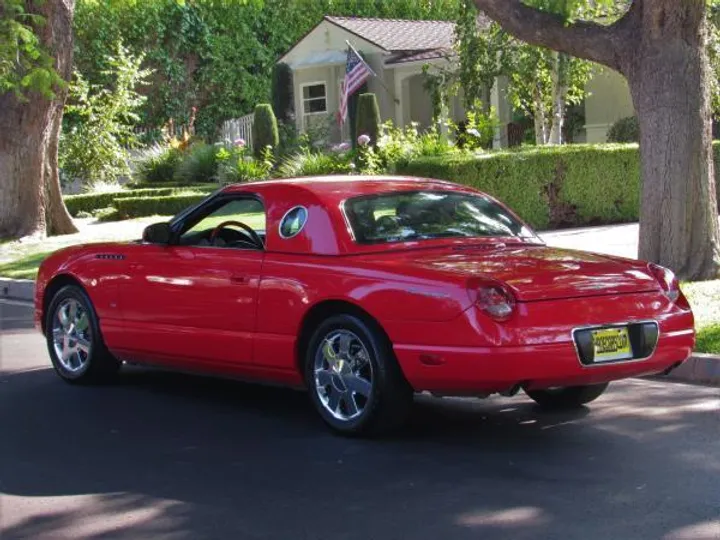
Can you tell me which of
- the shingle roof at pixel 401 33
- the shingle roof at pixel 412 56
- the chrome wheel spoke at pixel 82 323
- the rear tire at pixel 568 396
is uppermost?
the shingle roof at pixel 401 33

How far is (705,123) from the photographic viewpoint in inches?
469

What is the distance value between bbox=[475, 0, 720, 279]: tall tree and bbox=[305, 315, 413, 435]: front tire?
585cm

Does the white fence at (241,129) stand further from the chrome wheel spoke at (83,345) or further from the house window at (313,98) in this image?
the chrome wheel spoke at (83,345)

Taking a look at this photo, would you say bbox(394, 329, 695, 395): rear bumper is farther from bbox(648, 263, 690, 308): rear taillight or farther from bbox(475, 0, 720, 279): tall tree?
bbox(475, 0, 720, 279): tall tree

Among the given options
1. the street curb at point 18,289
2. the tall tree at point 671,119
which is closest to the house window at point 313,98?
the street curb at point 18,289

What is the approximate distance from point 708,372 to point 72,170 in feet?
81.4

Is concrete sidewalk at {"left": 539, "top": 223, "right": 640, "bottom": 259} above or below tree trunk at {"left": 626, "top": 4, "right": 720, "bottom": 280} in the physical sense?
below

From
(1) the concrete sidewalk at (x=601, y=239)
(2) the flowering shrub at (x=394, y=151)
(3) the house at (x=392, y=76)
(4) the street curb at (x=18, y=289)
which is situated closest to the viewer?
(1) the concrete sidewalk at (x=601, y=239)

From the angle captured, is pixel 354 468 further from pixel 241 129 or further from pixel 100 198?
pixel 241 129

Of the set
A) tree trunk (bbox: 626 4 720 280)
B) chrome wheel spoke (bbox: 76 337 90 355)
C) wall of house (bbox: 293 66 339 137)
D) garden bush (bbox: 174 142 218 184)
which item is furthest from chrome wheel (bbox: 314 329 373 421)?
wall of house (bbox: 293 66 339 137)

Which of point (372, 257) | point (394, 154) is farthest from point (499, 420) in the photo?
point (394, 154)

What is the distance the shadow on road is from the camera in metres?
5.48

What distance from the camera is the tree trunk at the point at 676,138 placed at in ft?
38.6

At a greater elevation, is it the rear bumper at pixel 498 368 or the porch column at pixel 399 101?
the porch column at pixel 399 101
